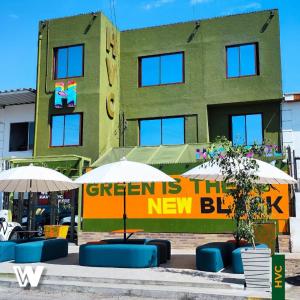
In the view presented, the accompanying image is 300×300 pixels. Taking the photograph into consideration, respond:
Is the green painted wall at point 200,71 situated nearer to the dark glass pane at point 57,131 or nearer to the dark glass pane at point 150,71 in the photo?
the dark glass pane at point 150,71

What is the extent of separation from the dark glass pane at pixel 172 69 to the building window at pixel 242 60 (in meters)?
2.28

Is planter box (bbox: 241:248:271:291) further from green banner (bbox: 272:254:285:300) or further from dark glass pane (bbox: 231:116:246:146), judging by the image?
dark glass pane (bbox: 231:116:246:146)

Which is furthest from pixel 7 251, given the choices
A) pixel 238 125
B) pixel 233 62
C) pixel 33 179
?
pixel 233 62

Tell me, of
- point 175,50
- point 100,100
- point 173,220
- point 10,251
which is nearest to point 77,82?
point 100,100

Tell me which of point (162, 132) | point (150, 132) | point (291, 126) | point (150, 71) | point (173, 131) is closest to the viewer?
point (291, 126)

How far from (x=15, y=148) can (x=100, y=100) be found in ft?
19.6

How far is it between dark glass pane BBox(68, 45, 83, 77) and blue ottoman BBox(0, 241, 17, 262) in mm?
10279

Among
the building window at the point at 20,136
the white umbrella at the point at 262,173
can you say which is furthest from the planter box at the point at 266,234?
the building window at the point at 20,136

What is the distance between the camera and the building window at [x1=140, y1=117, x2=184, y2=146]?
2108 cm

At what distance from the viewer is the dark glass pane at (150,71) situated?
22.0m

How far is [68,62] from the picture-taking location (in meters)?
21.8

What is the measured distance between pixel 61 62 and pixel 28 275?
43.8 ft

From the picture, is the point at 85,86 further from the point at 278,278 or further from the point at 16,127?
the point at 278,278

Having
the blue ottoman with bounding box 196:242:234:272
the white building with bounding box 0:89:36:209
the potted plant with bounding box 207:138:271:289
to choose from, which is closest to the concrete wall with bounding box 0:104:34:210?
the white building with bounding box 0:89:36:209
